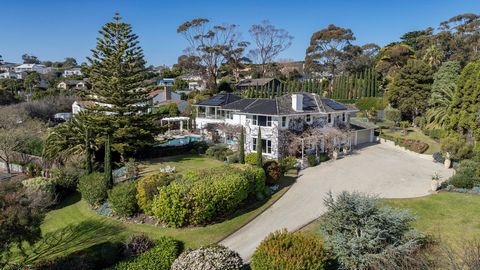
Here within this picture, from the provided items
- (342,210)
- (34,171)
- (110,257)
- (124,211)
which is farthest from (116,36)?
(342,210)

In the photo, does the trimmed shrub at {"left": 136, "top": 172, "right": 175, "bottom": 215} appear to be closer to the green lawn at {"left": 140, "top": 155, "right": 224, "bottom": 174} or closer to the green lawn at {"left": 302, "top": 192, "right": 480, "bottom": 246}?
the green lawn at {"left": 302, "top": 192, "right": 480, "bottom": 246}

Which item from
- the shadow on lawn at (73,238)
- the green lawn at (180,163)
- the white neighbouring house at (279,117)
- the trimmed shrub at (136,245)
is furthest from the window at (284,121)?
the trimmed shrub at (136,245)

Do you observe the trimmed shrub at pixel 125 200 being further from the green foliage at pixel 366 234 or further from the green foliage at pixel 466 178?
the green foliage at pixel 466 178

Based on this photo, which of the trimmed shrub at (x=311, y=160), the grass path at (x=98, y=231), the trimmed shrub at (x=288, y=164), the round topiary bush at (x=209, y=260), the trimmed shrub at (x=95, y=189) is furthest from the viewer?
the trimmed shrub at (x=311, y=160)

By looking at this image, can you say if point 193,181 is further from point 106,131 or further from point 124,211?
point 106,131

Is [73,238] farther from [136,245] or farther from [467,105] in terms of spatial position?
[467,105]

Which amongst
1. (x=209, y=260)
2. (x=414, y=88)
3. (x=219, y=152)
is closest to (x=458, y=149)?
(x=414, y=88)
